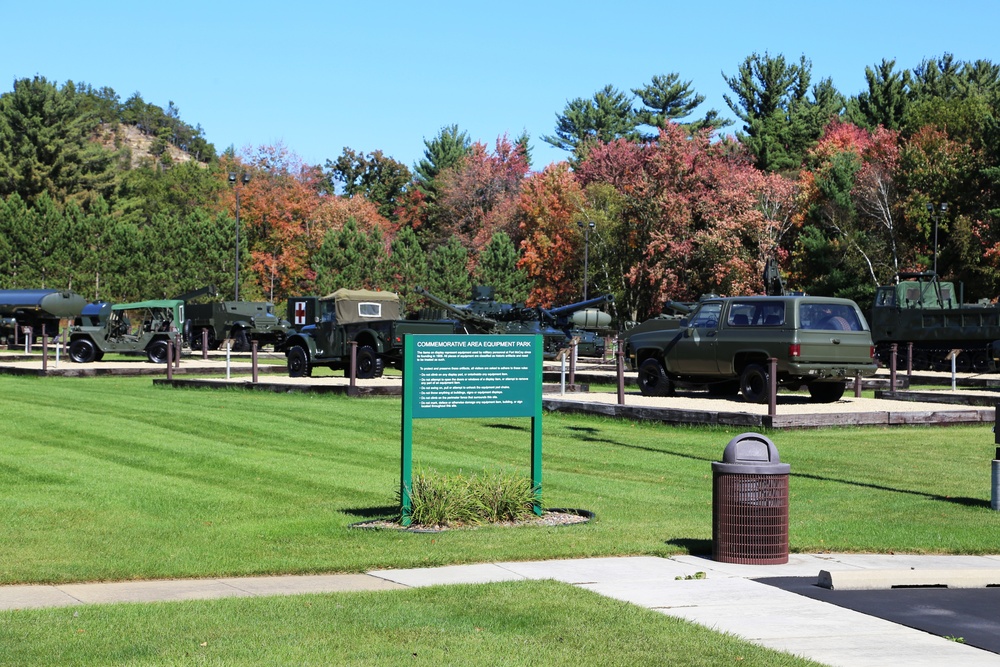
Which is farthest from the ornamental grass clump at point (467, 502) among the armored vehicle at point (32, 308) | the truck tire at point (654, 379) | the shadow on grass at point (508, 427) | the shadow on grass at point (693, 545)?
the armored vehicle at point (32, 308)

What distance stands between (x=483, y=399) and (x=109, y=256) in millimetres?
66478

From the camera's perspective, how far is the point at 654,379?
26.4 m

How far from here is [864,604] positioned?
8383 millimetres

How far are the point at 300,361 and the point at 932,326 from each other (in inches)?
809

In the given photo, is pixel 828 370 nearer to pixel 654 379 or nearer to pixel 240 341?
pixel 654 379

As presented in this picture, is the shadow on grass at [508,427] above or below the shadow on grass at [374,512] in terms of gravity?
above

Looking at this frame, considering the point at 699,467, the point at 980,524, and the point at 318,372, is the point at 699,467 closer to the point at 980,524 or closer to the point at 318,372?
the point at 980,524

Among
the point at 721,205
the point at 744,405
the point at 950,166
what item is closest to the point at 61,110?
the point at 721,205

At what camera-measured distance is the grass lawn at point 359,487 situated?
34.1 ft

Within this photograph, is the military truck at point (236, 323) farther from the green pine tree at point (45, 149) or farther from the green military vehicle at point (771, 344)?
the green pine tree at point (45, 149)

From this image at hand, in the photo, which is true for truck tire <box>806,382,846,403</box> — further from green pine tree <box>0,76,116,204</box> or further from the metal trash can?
green pine tree <box>0,76,116,204</box>

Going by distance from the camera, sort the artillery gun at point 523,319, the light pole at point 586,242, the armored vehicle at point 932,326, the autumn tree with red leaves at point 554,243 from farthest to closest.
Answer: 1. the autumn tree with red leaves at point 554,243
2. the light pole at point 586,242
3. the armored vehicle at point 932,326
4. the artillery gun at point 523,319

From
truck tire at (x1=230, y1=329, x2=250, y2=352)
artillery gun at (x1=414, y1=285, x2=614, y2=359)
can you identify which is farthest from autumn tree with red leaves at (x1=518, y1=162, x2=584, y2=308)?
artillery gun at (x1=414, y1=285, x2=614, y2=359)

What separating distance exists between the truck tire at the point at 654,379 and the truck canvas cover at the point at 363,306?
13.5 metres
